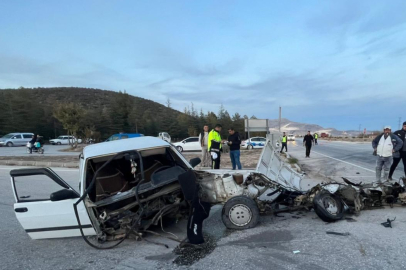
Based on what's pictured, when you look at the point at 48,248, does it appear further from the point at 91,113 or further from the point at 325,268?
the point at 91,113

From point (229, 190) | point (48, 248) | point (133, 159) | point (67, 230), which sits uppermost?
point (133, 159)

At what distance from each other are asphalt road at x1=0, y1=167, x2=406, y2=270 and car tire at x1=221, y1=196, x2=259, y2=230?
0.12 meters

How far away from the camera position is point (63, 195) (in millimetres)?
3699

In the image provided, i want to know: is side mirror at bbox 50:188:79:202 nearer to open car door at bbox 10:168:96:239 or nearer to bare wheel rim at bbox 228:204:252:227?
open car door at bbox 10:168:96:239

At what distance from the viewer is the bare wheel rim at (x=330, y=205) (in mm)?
4617

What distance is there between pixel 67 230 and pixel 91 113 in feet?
165

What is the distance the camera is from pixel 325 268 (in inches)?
121

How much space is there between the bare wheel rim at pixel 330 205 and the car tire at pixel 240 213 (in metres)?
1.21

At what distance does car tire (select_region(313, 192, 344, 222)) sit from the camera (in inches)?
177

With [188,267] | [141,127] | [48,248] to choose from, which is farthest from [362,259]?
[141,127]

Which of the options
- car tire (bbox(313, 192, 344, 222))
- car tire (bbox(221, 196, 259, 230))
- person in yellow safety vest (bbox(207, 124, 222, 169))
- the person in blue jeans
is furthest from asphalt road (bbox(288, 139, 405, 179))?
car tire (bbox(221, 196, 259, 230))

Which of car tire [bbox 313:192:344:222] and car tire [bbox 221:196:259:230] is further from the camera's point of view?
car tire [bbox 313:192:344:222]

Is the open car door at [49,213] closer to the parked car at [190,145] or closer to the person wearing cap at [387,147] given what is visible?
the person wearing cap at [387,147]

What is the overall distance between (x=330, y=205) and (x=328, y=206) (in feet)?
0.15
